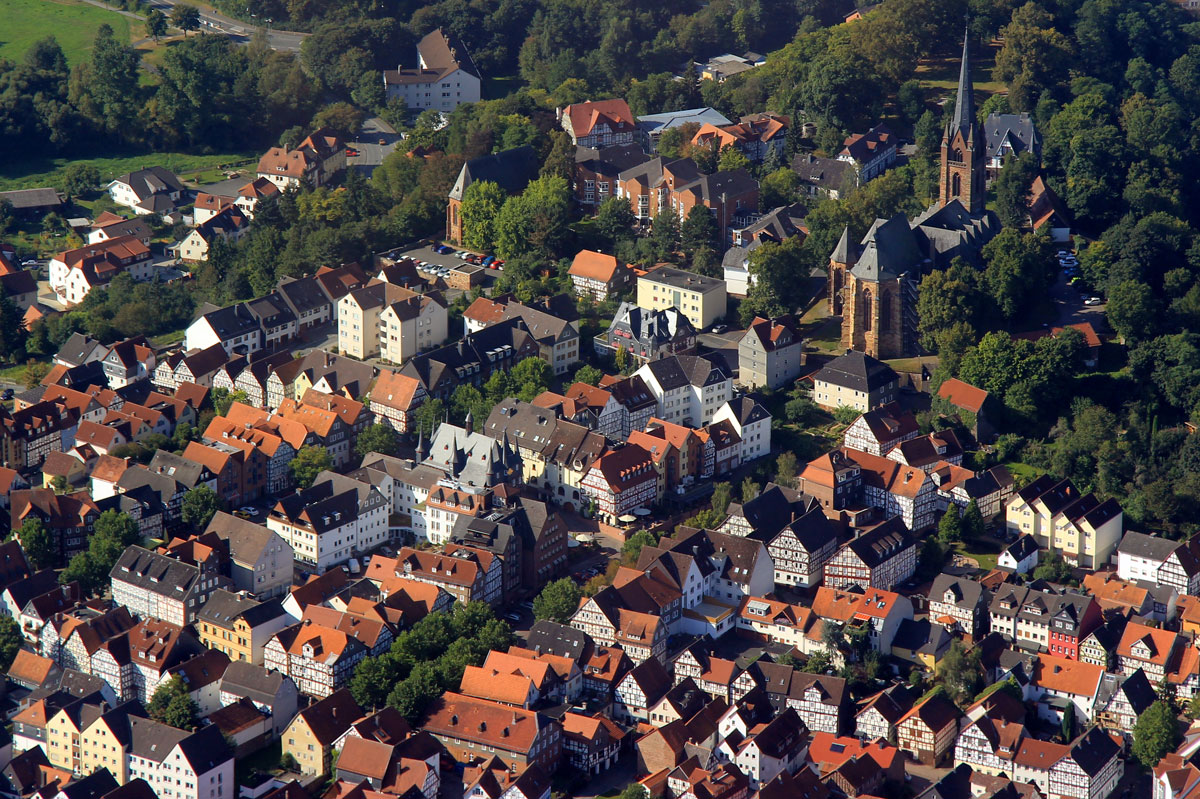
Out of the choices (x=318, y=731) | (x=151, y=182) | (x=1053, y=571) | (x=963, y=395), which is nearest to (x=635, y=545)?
(x=1053, y=571)

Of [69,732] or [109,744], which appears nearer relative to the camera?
[109,744]

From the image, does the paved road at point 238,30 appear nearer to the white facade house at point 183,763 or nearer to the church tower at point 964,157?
the church tower at point 964,157

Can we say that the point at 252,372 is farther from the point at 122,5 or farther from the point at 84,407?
the point at 122,5

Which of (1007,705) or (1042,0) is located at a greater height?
(1042,0)

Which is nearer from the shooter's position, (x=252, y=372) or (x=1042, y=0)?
(x=252, y=372)

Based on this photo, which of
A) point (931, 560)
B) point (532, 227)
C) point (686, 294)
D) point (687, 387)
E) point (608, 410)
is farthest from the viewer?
point (532, 227)

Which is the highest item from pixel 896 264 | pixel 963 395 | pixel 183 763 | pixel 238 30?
pixel 238 30

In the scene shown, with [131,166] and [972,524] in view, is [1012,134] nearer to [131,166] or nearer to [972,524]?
[972,524]

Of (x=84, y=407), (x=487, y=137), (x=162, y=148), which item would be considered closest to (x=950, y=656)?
(x=84, y=407)
